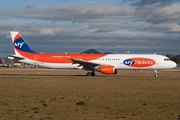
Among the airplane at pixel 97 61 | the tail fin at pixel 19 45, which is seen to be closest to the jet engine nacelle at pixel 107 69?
the airplane at pixel 97 61

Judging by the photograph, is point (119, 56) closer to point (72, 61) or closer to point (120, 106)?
point (72, 61)

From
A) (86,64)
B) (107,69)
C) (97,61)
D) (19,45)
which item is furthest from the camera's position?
(19,45)

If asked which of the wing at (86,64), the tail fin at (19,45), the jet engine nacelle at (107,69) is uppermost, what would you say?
the tail fin at (19,45)

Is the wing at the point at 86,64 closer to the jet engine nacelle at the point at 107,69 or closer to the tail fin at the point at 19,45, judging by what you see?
the jet engine nacelle at the point at 107,69

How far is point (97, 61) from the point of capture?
135 ft

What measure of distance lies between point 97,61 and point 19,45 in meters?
16.2

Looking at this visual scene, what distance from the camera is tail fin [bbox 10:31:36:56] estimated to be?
44.5 m

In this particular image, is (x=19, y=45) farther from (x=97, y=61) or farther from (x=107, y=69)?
(x=107, y=69)

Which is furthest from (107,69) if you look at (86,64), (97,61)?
(86,64)

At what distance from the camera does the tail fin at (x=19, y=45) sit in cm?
4447

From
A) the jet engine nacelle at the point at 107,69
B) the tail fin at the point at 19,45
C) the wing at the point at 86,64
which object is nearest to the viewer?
the jet engine nacelle at the point at 107,69

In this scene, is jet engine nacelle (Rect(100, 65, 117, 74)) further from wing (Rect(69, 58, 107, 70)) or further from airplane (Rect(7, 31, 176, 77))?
wing (Rect(69, 58, 107, 70))

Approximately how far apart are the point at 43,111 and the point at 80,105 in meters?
2.47

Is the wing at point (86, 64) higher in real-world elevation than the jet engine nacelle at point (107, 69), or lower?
higher
